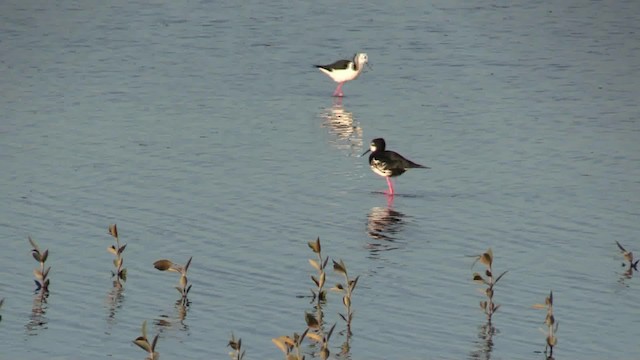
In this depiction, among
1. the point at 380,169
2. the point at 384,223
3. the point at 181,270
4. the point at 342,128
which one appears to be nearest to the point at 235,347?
the point at 181,270

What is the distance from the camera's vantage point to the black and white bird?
3228 cm

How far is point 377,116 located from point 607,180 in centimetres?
693

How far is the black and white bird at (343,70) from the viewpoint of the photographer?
32281 millimetres

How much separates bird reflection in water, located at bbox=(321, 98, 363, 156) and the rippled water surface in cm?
9

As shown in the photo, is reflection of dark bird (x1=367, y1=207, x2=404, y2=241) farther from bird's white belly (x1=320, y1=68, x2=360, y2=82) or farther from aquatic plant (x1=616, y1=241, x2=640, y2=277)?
bird's white belly (x1=320, y1=68, x2=360, y2=82)

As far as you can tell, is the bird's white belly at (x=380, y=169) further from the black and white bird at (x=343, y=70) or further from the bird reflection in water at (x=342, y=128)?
the black and white bird at (x=343, y=70)

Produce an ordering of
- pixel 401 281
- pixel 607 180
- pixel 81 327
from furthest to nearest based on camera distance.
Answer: pixel 607 180
pixel 401 281
pixel 81 327

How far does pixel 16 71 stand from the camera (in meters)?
34.1

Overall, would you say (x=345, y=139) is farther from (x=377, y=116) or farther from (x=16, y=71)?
(x=16, y=71)

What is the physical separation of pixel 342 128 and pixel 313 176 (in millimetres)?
4880

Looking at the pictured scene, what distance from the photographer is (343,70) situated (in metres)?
32.3

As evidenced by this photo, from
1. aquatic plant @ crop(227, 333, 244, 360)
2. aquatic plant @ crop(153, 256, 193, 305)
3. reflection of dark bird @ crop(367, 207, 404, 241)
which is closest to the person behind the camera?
aquatic plant @ crop(227, 333, 244, 360)

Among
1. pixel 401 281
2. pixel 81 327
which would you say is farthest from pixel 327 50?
pixel 81 327

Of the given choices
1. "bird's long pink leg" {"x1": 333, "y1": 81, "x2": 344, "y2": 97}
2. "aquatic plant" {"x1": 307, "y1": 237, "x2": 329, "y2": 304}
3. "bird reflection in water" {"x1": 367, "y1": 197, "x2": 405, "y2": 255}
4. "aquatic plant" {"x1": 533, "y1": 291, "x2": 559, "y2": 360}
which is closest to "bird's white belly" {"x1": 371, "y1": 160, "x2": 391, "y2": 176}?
"bird reflection in water" {"x1": 367, "y1": 197, "x2": 405, "y2": 255}
